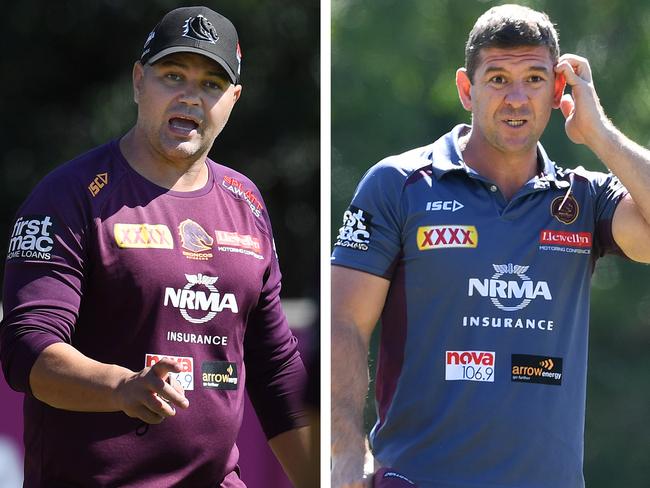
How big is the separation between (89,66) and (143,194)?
222cm

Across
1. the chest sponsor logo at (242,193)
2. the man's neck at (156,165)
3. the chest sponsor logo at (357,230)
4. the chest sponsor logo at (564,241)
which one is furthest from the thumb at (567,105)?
the man's neck at (156,165)

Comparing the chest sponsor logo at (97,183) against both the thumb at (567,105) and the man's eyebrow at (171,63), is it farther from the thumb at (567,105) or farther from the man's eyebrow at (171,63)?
the thumb at (567,105)

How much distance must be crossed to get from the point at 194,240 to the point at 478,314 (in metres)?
0.72

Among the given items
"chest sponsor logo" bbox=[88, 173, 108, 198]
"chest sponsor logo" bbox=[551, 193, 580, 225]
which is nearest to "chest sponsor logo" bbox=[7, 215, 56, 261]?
"chest sponsor logo" bbox=[88, 173, 108, 198]

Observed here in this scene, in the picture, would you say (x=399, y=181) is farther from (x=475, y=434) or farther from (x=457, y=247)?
(x=475, y=434)

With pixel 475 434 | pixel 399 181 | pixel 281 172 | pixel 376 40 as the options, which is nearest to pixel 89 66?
Answer: pixel 281 172

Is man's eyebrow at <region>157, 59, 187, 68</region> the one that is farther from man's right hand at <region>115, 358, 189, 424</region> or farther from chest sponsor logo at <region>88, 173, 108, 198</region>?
man's right hand at <region>115, 358, 189, 424</region>

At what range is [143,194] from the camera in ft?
8.49

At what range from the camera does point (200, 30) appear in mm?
2633

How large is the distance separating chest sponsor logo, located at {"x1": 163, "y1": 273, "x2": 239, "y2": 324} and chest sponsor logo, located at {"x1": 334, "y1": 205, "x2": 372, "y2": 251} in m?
0.42

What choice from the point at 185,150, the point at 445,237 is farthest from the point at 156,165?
the point at 445,237

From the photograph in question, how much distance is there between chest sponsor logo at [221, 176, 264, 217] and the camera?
9.05 feet

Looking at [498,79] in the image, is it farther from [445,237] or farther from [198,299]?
[198,299]

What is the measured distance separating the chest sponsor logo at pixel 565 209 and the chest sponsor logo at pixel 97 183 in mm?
1118
